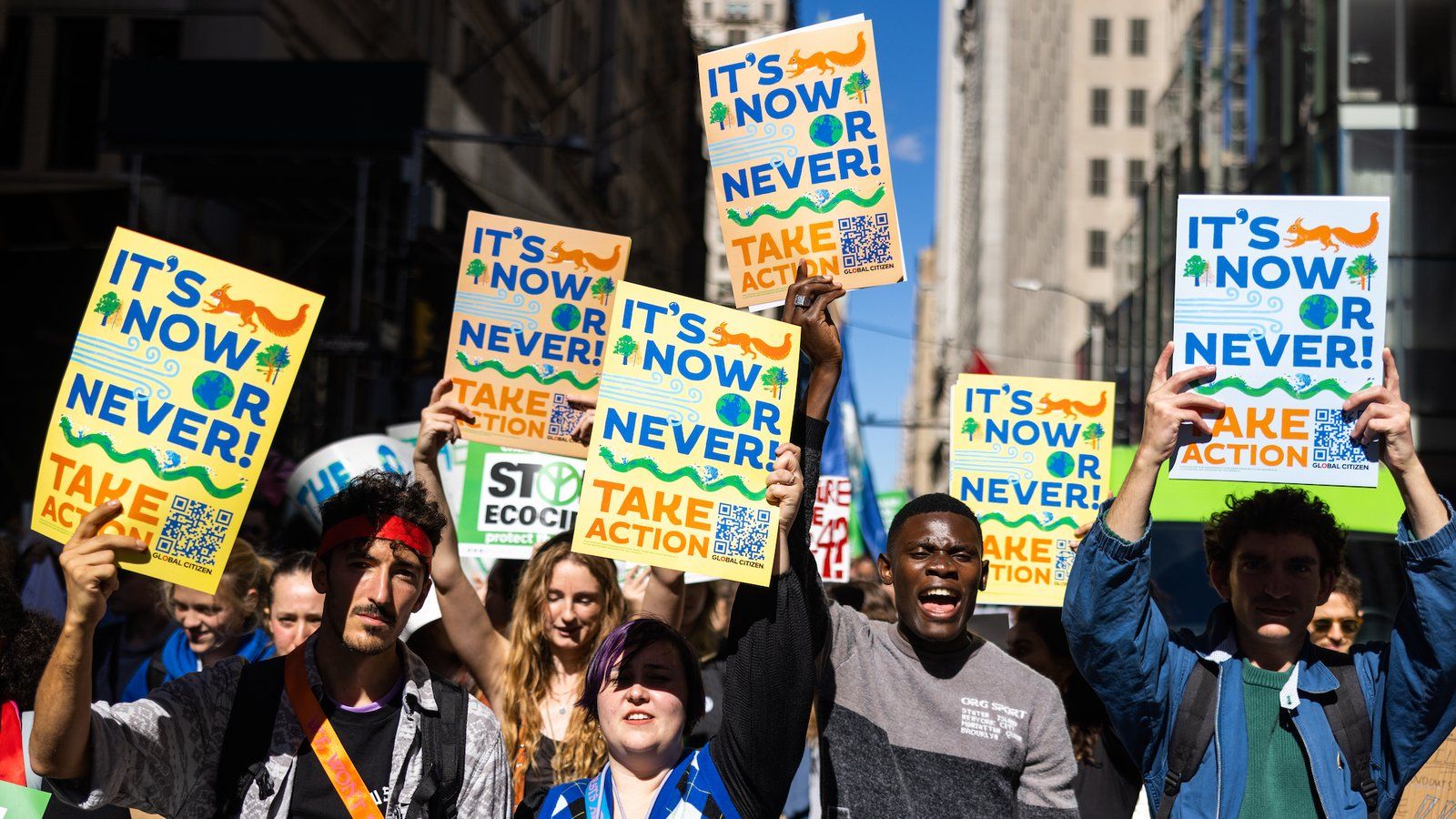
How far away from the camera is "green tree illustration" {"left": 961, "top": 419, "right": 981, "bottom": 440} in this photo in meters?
6.23

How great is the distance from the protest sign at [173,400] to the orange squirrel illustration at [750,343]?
40.4 inches

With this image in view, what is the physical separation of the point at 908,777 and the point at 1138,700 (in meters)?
0.58

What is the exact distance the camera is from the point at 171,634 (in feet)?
20.8

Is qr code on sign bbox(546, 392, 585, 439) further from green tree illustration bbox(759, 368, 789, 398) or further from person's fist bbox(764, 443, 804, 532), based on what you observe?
person's fist bbox(764, 443, 804, 532)

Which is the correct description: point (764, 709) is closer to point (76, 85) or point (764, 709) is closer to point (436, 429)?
point (436, 429)

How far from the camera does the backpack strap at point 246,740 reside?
3273 millimetres

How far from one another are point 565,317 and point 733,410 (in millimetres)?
1867

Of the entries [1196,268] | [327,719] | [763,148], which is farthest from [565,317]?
[327,719]

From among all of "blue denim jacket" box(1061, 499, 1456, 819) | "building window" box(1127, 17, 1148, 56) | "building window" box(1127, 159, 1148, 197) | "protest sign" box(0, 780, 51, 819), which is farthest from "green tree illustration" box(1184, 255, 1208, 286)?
"building window" box(1127, 17, 1148, 56)

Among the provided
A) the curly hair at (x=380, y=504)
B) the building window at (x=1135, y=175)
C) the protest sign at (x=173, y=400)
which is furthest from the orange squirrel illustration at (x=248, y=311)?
the building window at (x=1135, y=175)

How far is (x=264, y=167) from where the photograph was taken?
16297mm

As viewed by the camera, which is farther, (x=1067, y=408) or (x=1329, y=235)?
(x=1067, y=408)

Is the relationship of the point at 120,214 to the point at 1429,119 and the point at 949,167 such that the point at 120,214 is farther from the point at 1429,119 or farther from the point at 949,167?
the point at 949,167

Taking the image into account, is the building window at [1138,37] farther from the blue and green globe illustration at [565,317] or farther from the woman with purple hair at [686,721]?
the woman with purple hair at [686,721]
